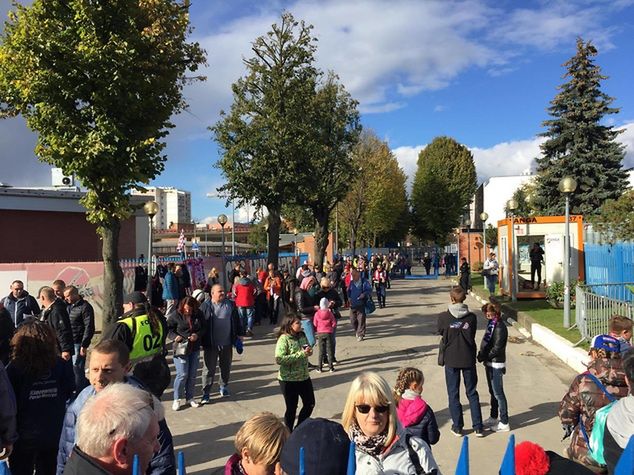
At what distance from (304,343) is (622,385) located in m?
3.49

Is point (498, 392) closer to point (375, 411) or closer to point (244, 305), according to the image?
point (375, 411)

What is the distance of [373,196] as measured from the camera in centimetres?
4372

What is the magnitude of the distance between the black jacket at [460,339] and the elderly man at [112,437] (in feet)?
16.4

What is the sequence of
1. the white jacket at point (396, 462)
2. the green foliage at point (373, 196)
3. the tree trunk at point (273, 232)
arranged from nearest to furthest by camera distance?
the white jacket at point (396, 462)
the tree trunk at point (273, 232)
the green foliage at point (373, 196)

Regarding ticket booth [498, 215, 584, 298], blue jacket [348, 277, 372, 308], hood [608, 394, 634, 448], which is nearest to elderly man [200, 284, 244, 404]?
blue jacket [348, 277, 372, 308]

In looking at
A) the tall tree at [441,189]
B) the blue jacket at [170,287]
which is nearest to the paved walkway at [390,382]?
the blue jacket at [170,287]

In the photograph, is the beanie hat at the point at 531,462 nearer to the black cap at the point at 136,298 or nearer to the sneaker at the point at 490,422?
the sneaker at the point at 490,422

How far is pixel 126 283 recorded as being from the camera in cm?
1471

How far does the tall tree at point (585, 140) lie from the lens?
25.2 meters

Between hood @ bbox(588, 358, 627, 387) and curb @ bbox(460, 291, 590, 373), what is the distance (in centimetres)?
301

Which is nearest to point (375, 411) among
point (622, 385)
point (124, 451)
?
point (124, 451)

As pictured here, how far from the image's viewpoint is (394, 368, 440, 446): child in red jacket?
419 cm

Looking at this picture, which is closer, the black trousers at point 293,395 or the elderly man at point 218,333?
the black trousers at point 293,395

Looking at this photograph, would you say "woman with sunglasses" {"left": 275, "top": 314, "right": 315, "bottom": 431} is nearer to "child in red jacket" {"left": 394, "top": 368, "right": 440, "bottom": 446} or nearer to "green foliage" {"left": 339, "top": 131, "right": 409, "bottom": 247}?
"child in red jacket" {"left": 394, "top": 368, "right": 440, "bottom": 446}
